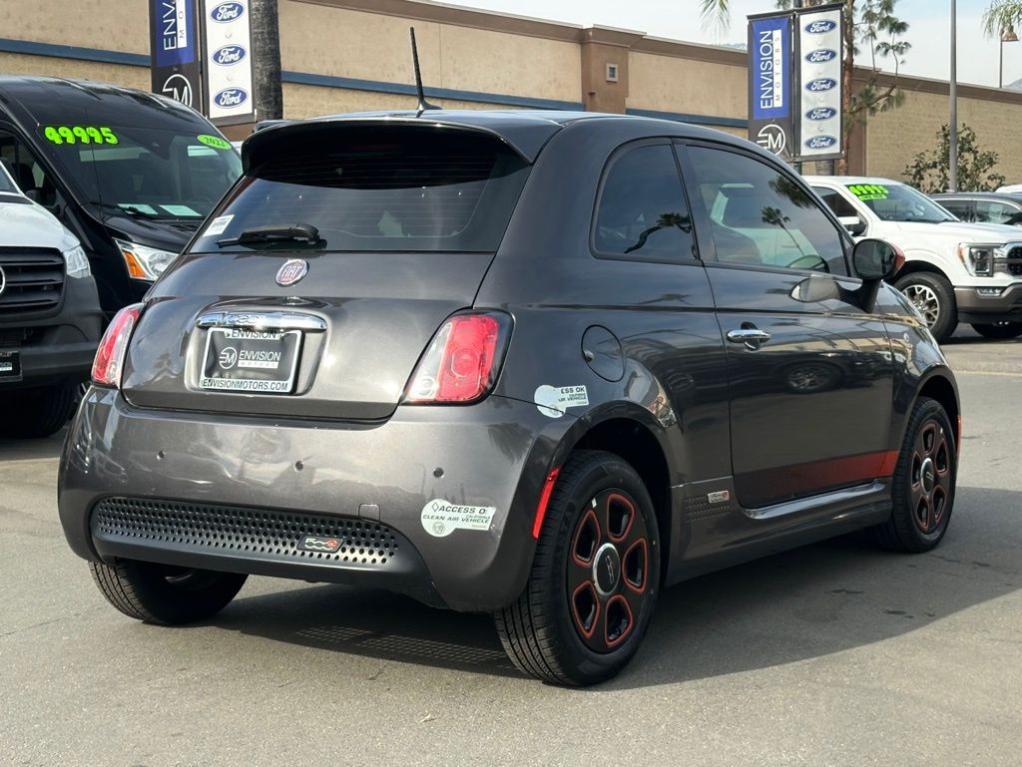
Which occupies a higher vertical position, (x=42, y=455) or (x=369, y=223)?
(x=369, y=223)

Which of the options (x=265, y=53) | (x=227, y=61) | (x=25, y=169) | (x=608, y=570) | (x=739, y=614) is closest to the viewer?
(x=608, y=570)

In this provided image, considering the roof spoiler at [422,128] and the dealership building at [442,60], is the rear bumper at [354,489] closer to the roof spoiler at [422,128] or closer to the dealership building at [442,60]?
the roof spoiler at [422,128]

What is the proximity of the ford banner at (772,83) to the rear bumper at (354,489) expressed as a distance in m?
20.4

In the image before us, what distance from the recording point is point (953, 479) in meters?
6.94

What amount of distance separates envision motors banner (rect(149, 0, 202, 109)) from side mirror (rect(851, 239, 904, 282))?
13.9 metres

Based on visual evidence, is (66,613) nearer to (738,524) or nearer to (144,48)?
(738,524)

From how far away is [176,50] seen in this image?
19234 millimetres

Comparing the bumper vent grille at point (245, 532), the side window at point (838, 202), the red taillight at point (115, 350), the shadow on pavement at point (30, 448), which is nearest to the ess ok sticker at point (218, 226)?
the red taillight at point (115, 350)

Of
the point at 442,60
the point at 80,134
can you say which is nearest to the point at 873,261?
the point at 80,134

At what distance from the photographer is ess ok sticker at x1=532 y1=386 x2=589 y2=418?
4.39m

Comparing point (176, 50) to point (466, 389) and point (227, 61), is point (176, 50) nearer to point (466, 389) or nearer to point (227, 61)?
point (227, 61)

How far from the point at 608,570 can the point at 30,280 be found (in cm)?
576

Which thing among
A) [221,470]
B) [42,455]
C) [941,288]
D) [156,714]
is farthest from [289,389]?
[941,288]

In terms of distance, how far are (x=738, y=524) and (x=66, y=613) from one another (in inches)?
95.0
